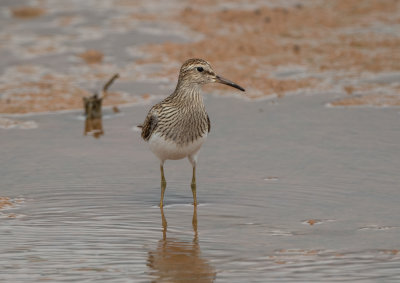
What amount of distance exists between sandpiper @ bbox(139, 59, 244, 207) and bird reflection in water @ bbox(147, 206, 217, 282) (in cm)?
117

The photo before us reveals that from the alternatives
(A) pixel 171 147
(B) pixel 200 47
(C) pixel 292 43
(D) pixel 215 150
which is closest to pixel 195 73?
(A) pixel 171 147

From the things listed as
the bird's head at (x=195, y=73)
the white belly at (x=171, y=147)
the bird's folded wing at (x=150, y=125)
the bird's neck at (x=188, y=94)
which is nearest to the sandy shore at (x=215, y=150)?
the white belly at (x=171, y=147)

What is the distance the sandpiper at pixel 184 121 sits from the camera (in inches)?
358

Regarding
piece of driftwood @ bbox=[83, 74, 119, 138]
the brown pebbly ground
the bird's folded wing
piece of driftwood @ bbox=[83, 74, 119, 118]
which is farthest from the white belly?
the brown pebbly ground

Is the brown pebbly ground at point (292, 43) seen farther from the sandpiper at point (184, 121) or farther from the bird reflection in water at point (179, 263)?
the bird reflection in water at point (179, 263)

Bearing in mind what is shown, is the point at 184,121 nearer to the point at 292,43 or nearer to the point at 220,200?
the point at 220,200

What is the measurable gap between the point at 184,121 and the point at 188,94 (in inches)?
14.3

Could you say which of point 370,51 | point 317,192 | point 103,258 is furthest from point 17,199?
point 370,51

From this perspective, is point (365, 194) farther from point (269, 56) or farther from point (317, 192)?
point (269, 56)

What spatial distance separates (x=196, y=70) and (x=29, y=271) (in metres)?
3.17

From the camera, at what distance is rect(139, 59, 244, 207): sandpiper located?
9.09 metres

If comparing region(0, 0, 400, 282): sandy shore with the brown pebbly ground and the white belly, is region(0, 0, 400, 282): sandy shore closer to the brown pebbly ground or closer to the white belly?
the brown pebbly ground

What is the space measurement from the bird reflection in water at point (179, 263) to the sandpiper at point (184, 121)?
1.17m

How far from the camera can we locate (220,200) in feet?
30.2
